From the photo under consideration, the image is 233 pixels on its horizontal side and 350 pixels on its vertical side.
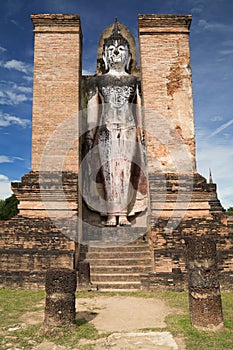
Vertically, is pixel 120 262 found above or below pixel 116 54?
below

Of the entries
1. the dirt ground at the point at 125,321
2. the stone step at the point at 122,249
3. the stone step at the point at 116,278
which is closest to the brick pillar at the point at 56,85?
the stone step at the point at 122,249

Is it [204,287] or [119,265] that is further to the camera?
[119,265]

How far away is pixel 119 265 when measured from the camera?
8688mm

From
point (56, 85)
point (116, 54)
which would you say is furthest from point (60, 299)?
point (116, 54)

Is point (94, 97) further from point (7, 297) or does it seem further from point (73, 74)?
point (7, 297)

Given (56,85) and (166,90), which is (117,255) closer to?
(166,90)

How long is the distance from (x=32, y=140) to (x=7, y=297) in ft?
13.6

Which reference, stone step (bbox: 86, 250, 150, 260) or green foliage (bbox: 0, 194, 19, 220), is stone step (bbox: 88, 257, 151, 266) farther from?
green foliage (bbox: 0, 194, 19, 220)

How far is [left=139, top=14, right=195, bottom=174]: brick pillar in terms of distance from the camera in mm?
9297

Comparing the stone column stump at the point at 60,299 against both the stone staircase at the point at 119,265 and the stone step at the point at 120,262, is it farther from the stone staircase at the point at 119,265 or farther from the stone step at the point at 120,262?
the stone step at the point at 120,262

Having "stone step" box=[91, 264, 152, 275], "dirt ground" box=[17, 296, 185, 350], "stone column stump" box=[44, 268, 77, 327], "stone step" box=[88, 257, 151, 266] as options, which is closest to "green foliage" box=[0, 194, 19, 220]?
"stone step" box=[88, 257, 151, 266]

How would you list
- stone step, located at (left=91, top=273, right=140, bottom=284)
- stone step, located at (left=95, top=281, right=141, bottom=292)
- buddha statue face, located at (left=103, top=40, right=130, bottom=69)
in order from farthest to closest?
buddha statue face, located at (left=103, top=40, right=130, bottom=69) → stone step, located at (left=91, top=273, right=140, bottom=284) → stone step, located at (left=95, top=281, right=141, bottom=292)

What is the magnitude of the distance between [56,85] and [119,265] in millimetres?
5136

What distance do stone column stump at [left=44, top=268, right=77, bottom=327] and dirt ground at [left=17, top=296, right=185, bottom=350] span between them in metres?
0.40
